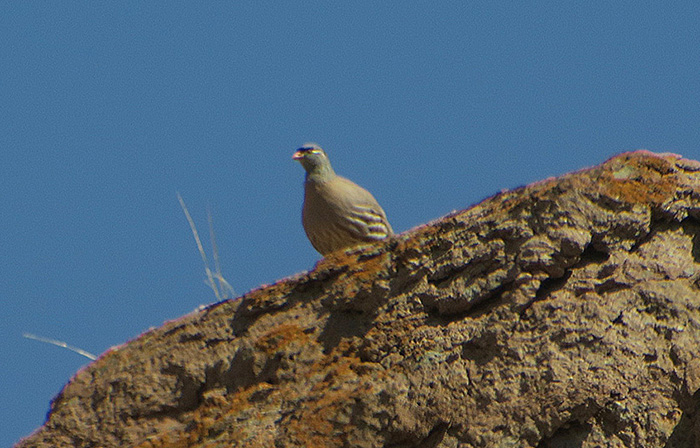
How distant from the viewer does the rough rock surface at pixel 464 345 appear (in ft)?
15.6

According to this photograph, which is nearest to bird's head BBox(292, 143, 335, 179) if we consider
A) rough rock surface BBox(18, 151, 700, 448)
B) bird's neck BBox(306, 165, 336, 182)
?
bird's neck BBox(306, 165, 336, 182)

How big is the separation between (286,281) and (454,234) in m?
1.04

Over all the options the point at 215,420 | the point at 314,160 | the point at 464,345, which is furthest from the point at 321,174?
the point at 464,345

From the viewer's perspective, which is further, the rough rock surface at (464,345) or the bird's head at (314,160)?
the bird's head at (314,160)

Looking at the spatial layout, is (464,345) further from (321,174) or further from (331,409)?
(321,174)

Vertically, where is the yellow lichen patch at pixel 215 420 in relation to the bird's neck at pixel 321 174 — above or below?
below

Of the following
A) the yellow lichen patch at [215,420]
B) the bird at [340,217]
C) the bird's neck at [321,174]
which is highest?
the bird's neck at [321,174]

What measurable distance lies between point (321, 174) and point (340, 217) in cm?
92

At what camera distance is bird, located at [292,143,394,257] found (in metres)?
9.90

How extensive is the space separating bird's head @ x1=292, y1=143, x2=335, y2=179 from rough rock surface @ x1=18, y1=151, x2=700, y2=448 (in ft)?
15.9

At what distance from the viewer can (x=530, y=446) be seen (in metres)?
4.68

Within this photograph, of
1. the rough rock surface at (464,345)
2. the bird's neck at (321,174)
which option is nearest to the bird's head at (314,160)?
the bird's neck at (321,174)

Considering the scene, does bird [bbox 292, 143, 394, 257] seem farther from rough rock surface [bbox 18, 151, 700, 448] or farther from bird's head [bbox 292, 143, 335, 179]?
rough rock surface [bbox 18, 151, 700, 448]

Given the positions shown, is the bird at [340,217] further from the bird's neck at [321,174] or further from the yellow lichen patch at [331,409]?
the yellow lichen patch at [331,409]
